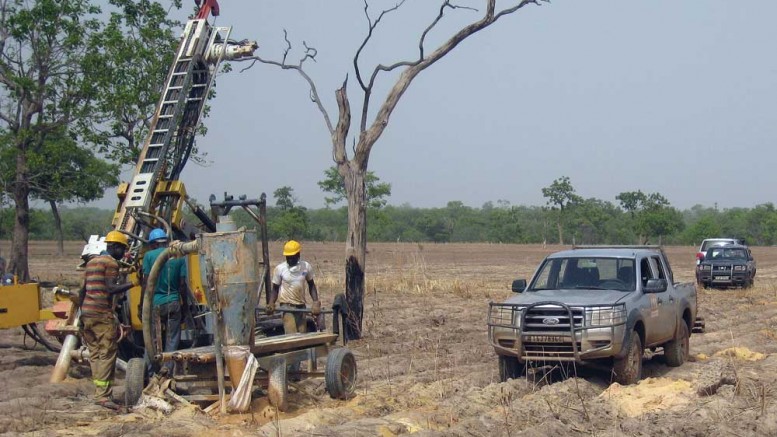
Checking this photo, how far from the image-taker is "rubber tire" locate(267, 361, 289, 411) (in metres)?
9.77

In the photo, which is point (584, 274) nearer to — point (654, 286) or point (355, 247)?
point (654, 286)

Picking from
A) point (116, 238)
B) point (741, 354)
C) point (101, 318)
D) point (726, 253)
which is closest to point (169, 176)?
point (116, 238)

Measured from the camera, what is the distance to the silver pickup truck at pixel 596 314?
36.9ft

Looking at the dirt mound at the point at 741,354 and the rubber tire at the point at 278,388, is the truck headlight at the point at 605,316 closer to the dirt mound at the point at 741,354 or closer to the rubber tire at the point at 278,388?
the dirt mound at the point at 741,354

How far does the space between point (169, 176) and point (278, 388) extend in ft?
16.2

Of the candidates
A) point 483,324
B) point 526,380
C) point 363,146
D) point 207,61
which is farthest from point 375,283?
point 526,380

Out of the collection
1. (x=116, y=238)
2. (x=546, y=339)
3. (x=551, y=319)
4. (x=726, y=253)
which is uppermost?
(x=116, y=238)

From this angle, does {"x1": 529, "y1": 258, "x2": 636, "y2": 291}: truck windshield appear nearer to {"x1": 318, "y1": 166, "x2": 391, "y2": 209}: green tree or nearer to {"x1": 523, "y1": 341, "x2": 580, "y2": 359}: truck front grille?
{"x1": 523, "y1": 341, "x2": 580, "y2": 359}: truck front grille

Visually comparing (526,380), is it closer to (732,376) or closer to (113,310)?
(732,376)

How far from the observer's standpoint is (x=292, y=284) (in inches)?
493

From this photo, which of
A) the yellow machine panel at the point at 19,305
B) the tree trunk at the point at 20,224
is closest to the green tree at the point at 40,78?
the tree trunk at the point at 20,224

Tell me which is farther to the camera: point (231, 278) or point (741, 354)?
A: point (741, 354)

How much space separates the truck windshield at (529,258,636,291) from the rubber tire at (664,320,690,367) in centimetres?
135

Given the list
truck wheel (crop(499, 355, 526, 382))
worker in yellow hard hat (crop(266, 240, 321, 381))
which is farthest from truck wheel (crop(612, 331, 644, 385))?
worker in yellow hard hat (crop(266, 240, 321, 381))
